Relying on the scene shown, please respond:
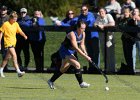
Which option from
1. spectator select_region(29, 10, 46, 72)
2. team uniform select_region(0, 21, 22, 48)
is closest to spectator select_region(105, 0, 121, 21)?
spectator select_region(29, 10, 46, 72)

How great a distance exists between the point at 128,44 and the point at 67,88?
16.3ft

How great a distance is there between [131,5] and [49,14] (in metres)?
17.7

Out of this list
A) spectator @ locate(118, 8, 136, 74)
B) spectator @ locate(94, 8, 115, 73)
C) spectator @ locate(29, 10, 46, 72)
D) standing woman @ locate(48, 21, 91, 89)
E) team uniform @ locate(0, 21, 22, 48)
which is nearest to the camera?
standing woman @ locate(48, 21, 91, 89)

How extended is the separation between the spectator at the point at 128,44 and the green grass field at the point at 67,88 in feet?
1.92

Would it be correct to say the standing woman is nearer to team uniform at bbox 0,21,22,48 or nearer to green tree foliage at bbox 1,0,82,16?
team uniform at bbox 0,21,22,48

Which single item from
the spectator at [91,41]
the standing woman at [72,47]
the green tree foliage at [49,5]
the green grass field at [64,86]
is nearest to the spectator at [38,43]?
the green grass field at [64,86]

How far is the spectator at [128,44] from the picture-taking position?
2083 cm

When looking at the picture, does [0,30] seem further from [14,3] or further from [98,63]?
[14,3]

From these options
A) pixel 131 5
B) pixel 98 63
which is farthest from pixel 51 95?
pixel 131 5

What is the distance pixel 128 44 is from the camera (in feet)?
68.4

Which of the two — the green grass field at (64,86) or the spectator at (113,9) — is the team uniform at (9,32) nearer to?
the green grass field at (64,86)

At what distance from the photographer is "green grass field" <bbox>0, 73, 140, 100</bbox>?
14.5 metres

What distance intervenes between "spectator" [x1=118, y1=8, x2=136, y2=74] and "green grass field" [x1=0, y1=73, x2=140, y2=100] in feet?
1.92

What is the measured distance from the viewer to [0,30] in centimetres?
1966
